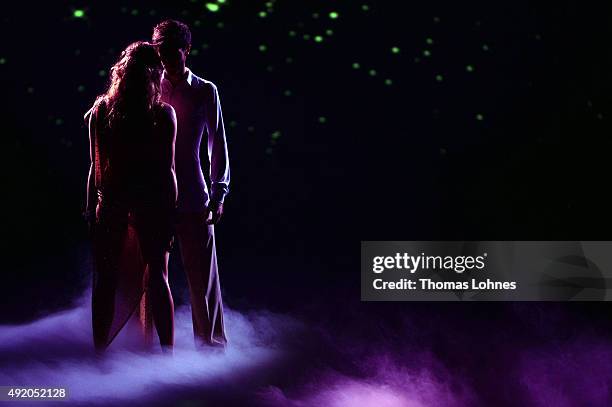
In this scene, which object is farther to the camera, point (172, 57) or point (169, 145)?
point (172, 57)

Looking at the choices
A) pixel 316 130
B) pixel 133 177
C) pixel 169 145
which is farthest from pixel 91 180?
pixel 316 130

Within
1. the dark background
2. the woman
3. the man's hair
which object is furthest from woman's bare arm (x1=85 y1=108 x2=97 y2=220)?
the man's hair

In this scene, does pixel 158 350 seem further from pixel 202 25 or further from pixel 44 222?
pixel 202 25

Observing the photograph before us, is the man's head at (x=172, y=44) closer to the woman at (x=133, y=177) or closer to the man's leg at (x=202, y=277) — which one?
the woman at (x=133, y=177)

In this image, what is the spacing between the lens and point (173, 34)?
2.06 meters

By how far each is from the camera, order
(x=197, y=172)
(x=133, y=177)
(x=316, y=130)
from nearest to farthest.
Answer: (x=133, y=177), (x=197, y=172), (x=316, y=130)

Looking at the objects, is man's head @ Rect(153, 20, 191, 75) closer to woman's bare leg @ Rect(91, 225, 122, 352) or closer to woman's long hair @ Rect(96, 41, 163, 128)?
woman's long hair @ Rect(96, 41, 163, 128)

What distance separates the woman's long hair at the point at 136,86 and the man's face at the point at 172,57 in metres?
0.06

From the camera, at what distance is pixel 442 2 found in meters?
2.25

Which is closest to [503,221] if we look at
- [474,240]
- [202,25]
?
[474,240]

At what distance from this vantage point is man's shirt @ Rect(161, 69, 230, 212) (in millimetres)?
2033

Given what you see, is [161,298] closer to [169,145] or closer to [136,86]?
[169,145]

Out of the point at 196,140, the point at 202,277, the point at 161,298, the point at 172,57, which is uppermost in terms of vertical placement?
the point at 172,57

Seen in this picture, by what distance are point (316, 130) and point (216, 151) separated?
0.37 meters
